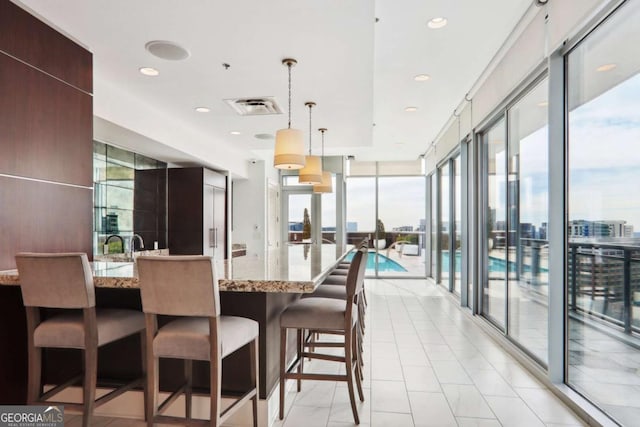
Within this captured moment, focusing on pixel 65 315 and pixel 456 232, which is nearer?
pixel 65 315

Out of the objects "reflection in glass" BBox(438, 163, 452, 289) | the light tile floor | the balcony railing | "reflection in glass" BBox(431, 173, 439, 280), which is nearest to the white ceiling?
the balcony railing

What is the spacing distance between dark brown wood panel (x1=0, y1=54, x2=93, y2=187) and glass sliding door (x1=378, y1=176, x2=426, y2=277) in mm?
7301

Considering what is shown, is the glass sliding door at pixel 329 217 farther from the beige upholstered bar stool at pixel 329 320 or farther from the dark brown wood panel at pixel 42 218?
the beige upholstered bar stool at pixel 329 320

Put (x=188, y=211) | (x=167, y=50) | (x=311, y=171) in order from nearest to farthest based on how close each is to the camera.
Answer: (x=167, y=50) → (x=311, y=171) → (x=188, y=211)

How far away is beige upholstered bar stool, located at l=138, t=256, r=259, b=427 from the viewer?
1.70 meters

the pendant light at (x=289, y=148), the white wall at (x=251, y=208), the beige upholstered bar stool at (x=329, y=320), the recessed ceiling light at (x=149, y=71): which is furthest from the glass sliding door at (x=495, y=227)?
the white wall at (x=251, y=208)

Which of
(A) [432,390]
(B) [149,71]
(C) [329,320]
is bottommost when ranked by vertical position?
(A) [432,390]

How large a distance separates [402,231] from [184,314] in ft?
26.8

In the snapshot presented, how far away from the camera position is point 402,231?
948 cm

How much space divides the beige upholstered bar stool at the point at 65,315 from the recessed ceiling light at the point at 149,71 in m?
2.07

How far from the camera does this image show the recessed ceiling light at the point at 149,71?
336cm

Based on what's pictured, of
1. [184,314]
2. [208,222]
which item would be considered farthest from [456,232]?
[184,314]

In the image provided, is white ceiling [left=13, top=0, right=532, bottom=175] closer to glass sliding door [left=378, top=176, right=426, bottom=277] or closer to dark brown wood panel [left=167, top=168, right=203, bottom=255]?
dark brown wood panel [left=167, top=168, right=203, bottom=255]

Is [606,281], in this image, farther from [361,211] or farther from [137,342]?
[361,211]
